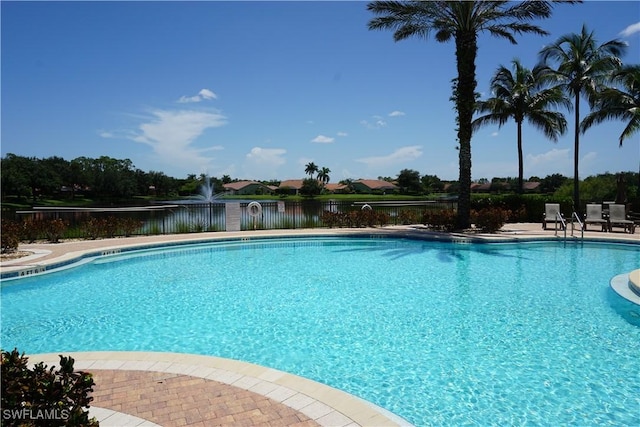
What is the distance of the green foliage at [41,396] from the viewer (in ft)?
6.38

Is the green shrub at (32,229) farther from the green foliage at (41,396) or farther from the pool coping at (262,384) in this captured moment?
the green foliage at (41,396)

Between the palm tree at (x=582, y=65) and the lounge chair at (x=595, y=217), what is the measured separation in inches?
239

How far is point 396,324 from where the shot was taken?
6305 millimetres

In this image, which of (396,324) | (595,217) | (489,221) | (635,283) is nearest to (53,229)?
(396,324)

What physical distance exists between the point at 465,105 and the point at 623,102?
11771 millimetres

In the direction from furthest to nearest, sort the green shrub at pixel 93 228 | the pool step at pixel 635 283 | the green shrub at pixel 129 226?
the green shrub at pixel 129 226
the green shrub at pixel 93 228
the pool step at pixel 635 283

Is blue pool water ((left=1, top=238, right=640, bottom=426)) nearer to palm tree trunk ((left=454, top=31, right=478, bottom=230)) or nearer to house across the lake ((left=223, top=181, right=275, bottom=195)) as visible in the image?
palm tree trunk ((left=454, top=31, right=478, bottom=230))

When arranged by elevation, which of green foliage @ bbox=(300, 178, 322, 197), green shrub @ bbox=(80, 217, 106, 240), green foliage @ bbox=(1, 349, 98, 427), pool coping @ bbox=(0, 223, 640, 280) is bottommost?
pool coping @ bbox=(0, 223, 640, 280)

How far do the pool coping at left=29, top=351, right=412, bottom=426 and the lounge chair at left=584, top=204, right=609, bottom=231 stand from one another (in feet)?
52.4

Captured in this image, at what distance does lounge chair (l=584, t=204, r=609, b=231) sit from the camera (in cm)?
1580

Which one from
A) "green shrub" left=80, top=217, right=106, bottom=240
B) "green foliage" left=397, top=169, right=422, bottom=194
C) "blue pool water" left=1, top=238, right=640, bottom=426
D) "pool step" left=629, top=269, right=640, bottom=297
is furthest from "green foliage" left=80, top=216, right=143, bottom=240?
"green foliage" left=397, top=169, right=422, bottom=194

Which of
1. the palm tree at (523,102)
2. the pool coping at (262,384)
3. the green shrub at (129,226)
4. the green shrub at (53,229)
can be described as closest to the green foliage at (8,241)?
the green shrub at (53,229)

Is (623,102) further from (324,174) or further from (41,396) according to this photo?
(324,174)

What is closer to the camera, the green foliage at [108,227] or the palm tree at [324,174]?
the green foliage at [108,227]
